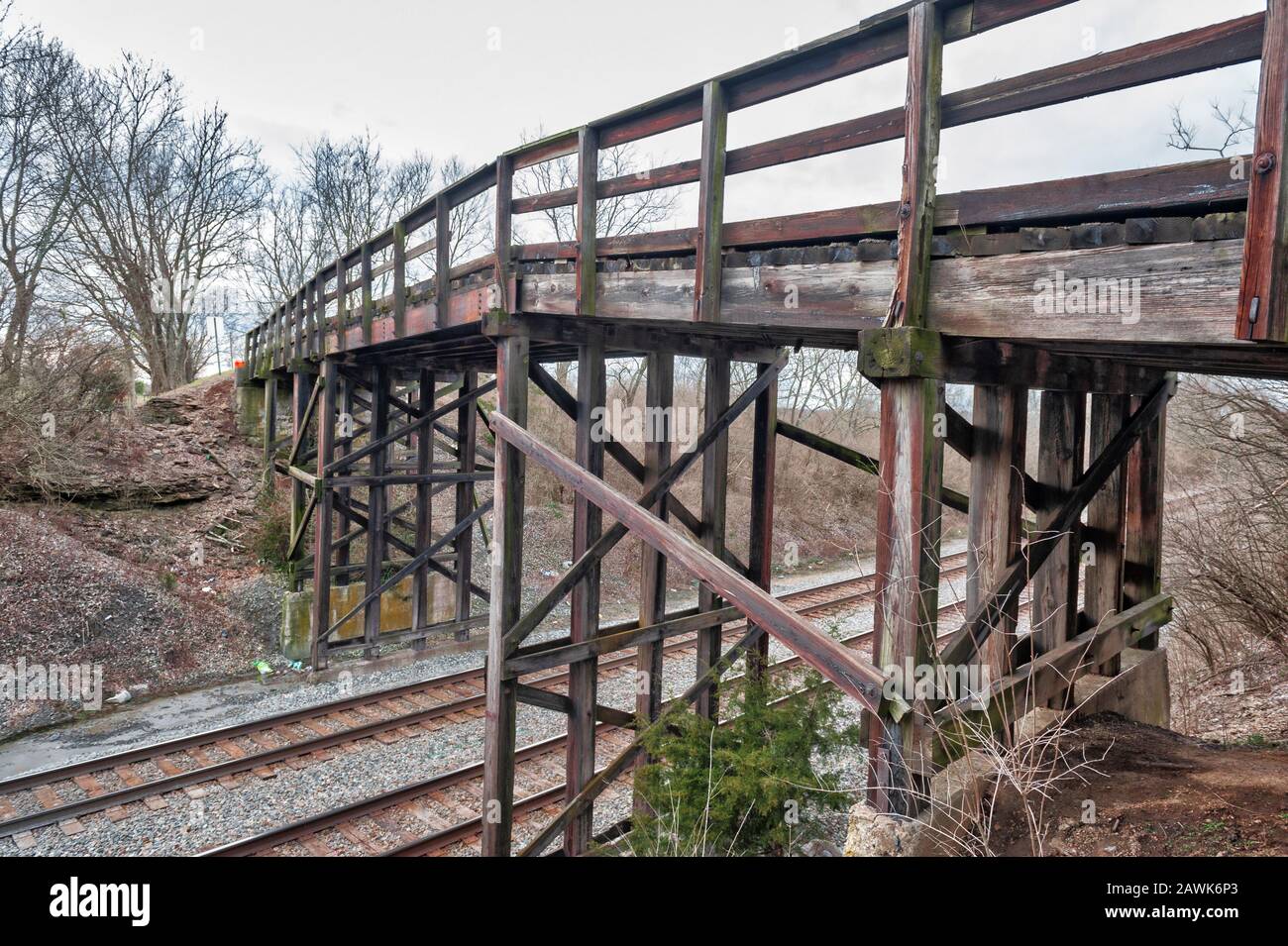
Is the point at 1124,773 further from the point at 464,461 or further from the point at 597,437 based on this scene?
the point at 464,461

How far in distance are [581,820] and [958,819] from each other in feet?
9.41

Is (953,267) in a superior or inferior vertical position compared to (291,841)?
superior

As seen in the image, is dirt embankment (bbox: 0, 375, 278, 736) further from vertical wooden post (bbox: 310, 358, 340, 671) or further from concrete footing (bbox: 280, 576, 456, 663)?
vertical wooden post (bbox: 310, 358, 340, 671)

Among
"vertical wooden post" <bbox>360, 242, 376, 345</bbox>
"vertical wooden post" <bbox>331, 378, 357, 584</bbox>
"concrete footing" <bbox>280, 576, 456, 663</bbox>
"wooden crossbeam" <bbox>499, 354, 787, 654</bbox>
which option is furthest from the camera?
"vertical wooden post" <bbox>331, 378, 357, 584</bbox>

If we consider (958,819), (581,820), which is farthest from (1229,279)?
(581,820)

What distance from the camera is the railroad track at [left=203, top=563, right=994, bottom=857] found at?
5.71 meters

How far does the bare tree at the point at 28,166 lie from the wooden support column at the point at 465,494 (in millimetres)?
9053

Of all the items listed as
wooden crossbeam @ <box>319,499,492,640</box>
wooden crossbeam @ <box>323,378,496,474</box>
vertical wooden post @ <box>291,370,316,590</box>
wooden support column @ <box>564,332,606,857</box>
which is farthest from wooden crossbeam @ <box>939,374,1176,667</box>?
vertical wooden post @ <box>291,370,316,590</box>

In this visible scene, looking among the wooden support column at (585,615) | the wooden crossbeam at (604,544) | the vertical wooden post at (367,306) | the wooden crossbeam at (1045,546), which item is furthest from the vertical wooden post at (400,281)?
the wooden crossbeam at (1045,546)

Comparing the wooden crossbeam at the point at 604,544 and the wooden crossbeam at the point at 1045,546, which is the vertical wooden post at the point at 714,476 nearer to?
the wooden crossbeam at the point at 604,544

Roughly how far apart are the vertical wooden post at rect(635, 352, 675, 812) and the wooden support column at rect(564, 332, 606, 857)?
1.08 feet
